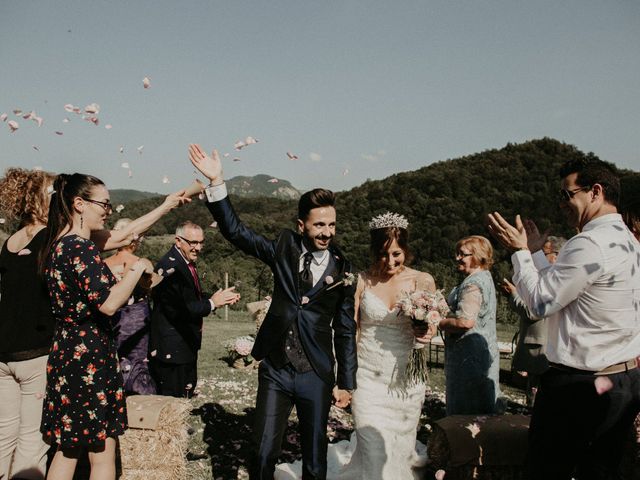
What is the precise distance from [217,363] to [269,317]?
26.6 ft

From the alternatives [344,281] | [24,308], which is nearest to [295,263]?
[344,281]

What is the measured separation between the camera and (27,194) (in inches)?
153

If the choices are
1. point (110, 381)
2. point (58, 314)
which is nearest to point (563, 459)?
point (110, 381)

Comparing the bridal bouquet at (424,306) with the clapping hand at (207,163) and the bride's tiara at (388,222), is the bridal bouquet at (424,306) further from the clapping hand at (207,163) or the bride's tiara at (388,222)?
the clapping hand at (207,163)

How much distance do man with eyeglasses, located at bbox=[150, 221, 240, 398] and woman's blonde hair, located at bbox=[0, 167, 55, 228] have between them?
1618 millimetres

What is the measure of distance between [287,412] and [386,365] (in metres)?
1.43

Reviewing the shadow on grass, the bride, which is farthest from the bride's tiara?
the shadow on grass

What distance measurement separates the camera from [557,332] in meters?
3.12

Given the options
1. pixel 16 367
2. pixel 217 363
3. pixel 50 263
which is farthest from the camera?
pixel 217 363

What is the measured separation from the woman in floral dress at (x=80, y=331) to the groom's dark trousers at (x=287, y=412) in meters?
1.02

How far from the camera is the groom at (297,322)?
3760 mm

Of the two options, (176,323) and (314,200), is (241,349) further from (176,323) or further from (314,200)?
(314,200)

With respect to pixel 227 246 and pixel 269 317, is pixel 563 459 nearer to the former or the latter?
pixel 269 317

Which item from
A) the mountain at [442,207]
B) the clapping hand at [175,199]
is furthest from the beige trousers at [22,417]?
the mountain at [442,207]
